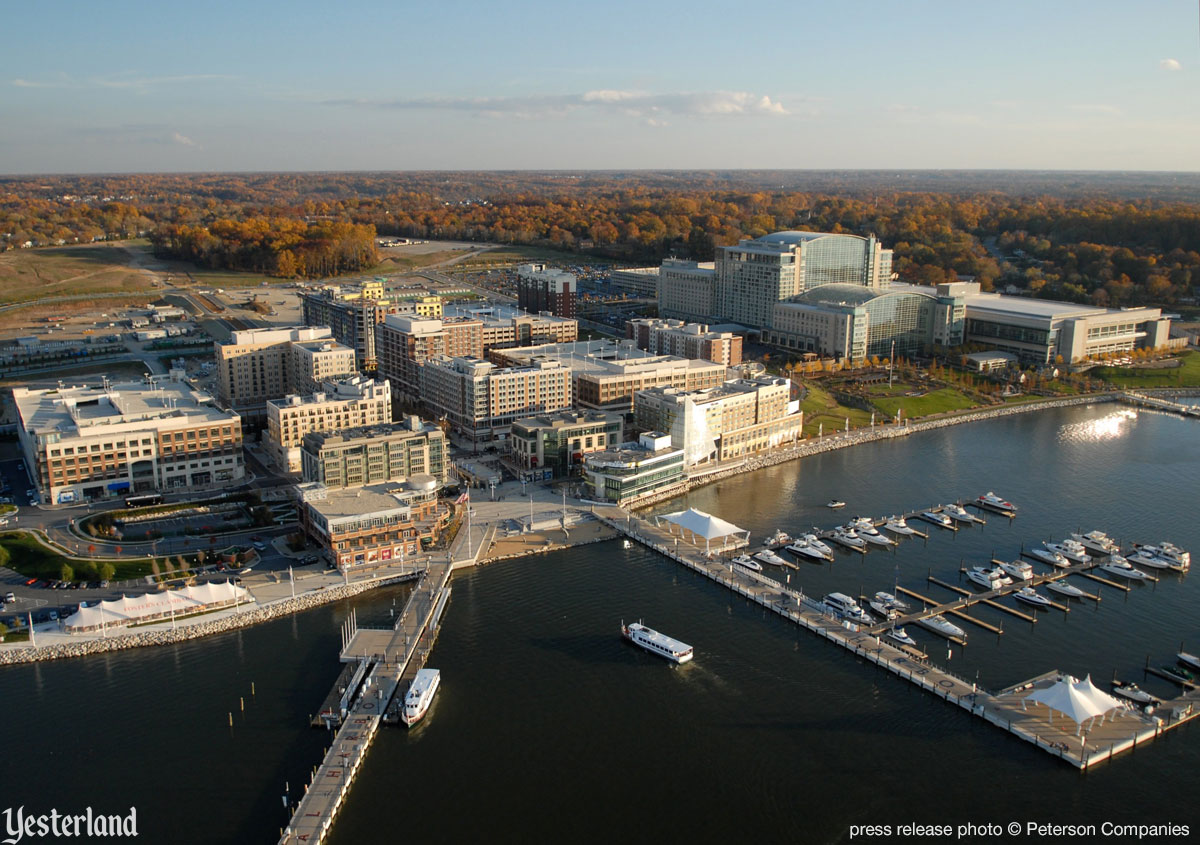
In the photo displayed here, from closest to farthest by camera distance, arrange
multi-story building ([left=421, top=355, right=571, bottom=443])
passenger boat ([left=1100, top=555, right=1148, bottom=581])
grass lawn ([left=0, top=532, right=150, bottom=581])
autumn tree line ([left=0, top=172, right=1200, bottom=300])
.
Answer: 1. grass lawn ([left=0, top=532, right=150, bottom=581])
2. passenger boat ([left=1100, top=555, right=1148, bottom=581])
3. multi-story building ([left=421, top=355, right=571, bottom=443])
4. autumn tree line ([left=0, top=172, right=1200, bottom=300])

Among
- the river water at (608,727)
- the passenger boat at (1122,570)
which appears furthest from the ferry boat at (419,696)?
the passenger boat at (1122,570)

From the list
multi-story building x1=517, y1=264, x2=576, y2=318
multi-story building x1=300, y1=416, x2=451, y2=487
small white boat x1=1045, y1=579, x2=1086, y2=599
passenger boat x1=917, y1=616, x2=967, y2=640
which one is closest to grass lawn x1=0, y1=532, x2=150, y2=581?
multi-story building x1=300, y1=416, x2=451, y2=487

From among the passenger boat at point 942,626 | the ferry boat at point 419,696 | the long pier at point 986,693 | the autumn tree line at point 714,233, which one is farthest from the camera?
the autumn tree line at point 714,233

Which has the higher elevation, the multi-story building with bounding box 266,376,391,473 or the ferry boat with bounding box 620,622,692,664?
the multi-story building with bounding box 266,376,391,473

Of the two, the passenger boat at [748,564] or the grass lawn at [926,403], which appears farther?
the grass lawn at [926,403]

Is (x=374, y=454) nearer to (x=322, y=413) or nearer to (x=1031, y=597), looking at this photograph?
(x=322, y=413)

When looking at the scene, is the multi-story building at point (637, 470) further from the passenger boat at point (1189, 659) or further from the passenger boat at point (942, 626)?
the passenger boat at point (1189, 659)

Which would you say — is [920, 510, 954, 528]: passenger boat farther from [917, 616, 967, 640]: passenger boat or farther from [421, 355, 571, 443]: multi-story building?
[421, 355, 571, 443]: multi-story building

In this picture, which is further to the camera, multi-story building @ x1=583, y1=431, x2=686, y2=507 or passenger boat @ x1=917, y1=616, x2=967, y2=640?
multi-story building @ x1=583, y1=431, x2=686, y2=507

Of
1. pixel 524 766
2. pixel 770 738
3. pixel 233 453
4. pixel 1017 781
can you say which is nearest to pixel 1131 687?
pixel 1017 781
